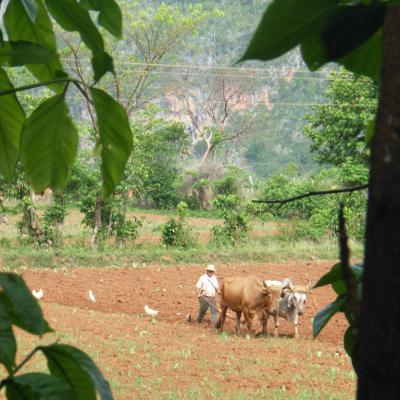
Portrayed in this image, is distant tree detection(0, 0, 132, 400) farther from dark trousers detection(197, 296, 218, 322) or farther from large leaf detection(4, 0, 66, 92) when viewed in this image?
dark trousers detection(197, 296, 218, 322)

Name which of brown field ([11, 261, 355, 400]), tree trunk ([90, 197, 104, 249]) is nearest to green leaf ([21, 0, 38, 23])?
brown field ([11, 261, 355, 400])

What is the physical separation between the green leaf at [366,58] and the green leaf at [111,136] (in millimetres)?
156

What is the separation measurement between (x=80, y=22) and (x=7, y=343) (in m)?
0.27

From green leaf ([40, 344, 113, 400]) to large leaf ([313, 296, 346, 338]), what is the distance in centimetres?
15

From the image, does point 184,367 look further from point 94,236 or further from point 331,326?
point 94,236

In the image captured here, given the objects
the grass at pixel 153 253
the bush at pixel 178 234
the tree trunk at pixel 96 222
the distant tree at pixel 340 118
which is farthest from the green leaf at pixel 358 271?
the distant tree at pixel 340 118

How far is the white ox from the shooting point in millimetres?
11062

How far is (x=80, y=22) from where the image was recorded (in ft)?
2.02

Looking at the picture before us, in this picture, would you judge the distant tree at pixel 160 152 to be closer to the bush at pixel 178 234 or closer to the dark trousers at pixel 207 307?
the bush at pixel 178 234

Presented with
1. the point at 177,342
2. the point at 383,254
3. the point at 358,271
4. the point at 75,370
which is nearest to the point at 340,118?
the point at 177,342

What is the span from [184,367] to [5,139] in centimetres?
825

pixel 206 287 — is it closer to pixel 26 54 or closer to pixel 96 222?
pixel 96 222

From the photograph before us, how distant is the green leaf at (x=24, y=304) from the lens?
43cm

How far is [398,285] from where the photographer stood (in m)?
0.30
